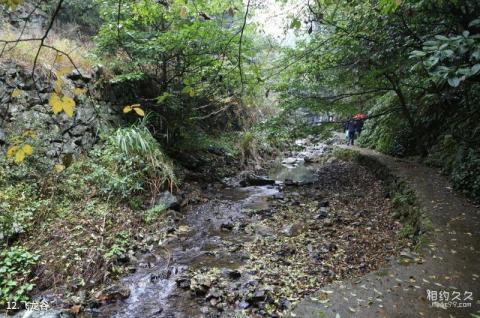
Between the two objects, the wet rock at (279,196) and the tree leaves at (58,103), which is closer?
the tree leaves at (58,103)

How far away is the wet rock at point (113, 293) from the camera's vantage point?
3.49 meters

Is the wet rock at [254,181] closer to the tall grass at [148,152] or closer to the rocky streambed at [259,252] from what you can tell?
the rocky streambed at [259,252]

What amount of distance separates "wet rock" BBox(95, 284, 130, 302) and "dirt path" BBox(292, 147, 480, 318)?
1997 mm

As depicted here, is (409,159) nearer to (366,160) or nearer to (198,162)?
(366,160)

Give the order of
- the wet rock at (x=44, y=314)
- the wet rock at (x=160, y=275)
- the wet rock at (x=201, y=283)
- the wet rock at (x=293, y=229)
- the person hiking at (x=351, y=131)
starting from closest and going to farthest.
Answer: the wet rock at (x=44, y=314), the wet rock at (x=201, y=283), the wet rock at (x=160, y=275), the wet rock at (x=293, y=229), the person hiking at (x=351, y=131)

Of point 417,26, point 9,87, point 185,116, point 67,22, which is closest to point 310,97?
point 417,26

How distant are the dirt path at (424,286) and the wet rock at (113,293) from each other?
6.55ft

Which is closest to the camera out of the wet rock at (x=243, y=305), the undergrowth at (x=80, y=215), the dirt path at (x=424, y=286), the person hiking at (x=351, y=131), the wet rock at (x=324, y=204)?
the dirt path at (x=424, y=286)

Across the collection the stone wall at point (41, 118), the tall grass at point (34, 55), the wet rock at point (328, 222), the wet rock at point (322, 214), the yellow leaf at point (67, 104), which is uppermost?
the tall grass at point (34, 55)

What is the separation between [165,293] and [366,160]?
325 inches

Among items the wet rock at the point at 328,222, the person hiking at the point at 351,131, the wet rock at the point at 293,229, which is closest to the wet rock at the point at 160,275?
the wet rock at the point at 293,229

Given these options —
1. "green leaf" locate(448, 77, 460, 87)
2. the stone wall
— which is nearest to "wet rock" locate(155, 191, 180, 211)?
the stone wall

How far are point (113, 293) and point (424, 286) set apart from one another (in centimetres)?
340

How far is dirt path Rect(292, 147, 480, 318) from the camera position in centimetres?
284
